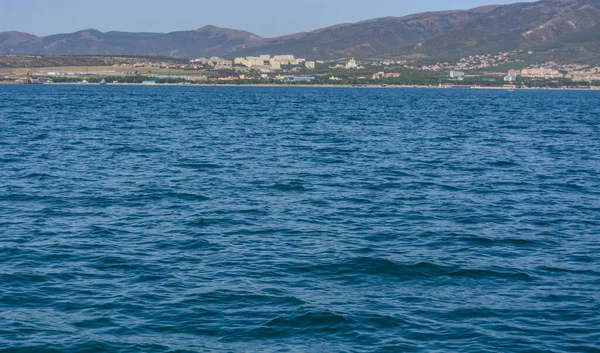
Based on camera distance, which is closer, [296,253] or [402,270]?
[402,270]

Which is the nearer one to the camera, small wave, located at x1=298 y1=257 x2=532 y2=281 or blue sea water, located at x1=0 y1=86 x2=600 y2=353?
blue sea water, located at x1=0 y1=86 x2=600 y2=353

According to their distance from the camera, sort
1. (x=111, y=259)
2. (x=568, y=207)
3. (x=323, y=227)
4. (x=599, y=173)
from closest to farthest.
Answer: (x=111, y=259) < (x=323, y=227) < (x=568, y=207) < (x=599, y=173)

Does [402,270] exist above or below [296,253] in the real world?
below

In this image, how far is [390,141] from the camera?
2266 inches

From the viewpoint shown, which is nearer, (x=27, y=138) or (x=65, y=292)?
(x=65, y=292)

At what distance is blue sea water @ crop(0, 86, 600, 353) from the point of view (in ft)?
51.4

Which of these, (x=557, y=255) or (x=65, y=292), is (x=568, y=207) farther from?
(x=65, y=292)

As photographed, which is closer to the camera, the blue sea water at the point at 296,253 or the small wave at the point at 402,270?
the blue sea water at the point at 296,253

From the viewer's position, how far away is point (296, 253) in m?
21.6

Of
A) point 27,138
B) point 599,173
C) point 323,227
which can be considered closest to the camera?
point 323,227

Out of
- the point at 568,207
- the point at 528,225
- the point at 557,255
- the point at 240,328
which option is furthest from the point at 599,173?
the point at 240,328

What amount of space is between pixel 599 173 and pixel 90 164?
27539 millimetres

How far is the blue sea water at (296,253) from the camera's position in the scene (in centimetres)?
1566

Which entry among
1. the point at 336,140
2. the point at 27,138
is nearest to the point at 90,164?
the point at 27,138
